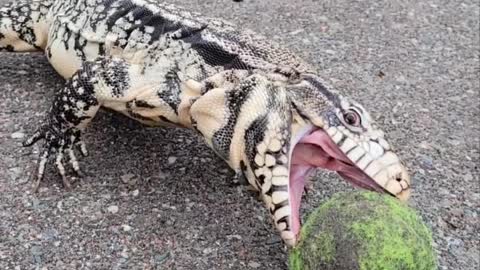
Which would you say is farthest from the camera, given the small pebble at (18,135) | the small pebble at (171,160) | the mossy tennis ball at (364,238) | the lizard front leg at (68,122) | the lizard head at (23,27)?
the lizard head at (23,27)

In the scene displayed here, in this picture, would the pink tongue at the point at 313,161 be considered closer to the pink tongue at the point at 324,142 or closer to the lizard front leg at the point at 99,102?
the pink tongue at the point at 324,142

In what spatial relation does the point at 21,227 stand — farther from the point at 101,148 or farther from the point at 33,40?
the point at 33,40

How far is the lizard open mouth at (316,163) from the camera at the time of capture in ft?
11.0

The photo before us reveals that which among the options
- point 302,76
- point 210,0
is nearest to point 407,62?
point 210,0

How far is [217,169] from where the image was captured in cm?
432

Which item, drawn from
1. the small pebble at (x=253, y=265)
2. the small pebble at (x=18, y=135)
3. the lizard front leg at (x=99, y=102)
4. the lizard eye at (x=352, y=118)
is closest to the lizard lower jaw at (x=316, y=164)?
the lizard eye at (x=352, y=118)

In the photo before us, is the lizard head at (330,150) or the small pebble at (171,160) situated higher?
the lizard head at (330,150)

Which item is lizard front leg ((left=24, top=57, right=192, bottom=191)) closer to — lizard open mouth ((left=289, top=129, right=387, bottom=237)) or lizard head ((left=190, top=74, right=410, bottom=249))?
lizard head ((left=190, top=74, right=410, bottom=249))

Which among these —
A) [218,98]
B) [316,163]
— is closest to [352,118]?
[316,163]

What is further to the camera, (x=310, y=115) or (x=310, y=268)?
(x=310, y=115)

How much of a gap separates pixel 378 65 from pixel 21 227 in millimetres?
2857

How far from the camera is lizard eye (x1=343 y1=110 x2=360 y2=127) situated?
3.43m

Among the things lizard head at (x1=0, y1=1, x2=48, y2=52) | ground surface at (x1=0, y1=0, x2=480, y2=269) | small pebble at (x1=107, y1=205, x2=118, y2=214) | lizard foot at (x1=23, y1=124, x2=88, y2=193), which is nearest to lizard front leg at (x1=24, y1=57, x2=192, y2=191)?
lizard foot at (x1=23, y1=124, x2=88, y2=193)

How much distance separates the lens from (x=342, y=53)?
5.75m
